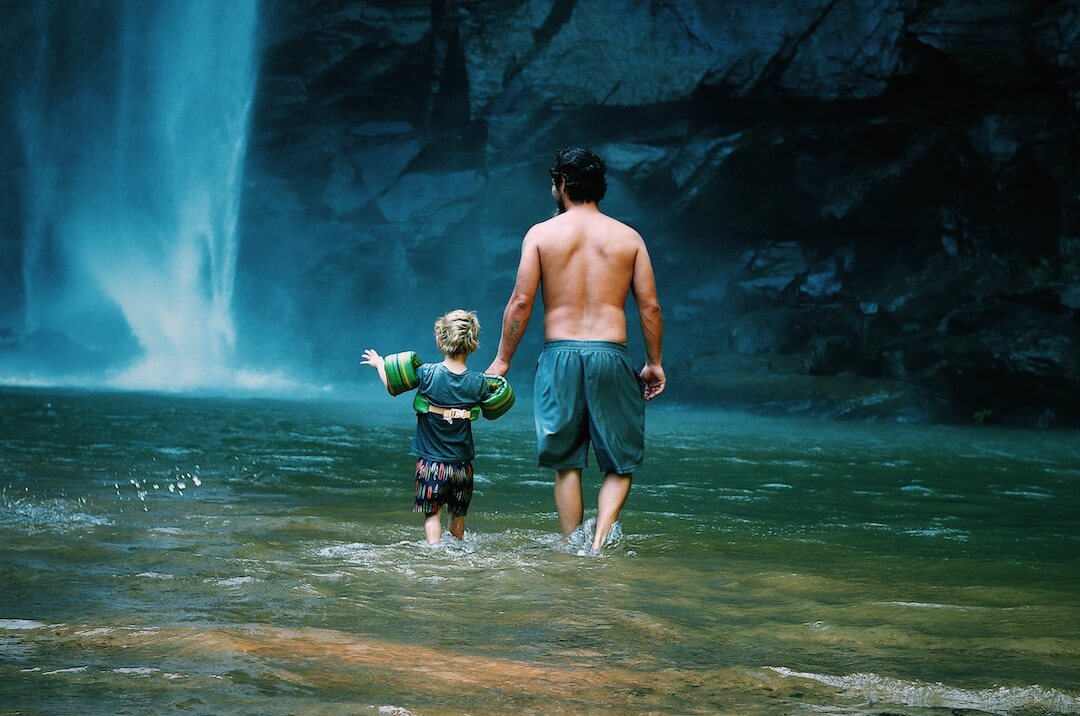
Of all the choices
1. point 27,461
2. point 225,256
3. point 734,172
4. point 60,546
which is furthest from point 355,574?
point 225,256

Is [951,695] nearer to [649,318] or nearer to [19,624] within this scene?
[19,624]

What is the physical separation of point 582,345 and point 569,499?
0.70 meters

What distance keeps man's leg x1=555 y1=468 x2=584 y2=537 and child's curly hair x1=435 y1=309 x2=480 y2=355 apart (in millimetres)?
710

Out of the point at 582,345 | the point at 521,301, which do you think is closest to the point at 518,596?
the point at 582,345

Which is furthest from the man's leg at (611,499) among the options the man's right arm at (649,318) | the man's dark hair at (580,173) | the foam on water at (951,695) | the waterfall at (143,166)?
the waterfall at (143,166)

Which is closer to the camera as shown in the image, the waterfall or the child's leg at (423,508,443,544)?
the child's leg at (423,508,443,544)

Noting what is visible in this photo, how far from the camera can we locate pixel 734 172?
885 inches

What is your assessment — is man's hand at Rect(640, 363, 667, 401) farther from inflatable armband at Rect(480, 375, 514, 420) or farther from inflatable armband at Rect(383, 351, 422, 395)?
inflatable armband at Rect(383, 351, 422, 395)

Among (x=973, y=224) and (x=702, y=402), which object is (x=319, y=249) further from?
(x=973, y=224)

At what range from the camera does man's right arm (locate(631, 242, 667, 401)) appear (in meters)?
4.95

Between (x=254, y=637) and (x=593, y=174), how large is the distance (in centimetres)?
292

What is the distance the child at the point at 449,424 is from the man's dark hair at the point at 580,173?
2.46 ft

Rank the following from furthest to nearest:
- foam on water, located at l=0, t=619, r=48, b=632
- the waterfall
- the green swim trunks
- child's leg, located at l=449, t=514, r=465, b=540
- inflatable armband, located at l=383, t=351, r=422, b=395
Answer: the waterfall, child's leg, located at l=449, t=514, r=465, b=540, the green swim trunks, inflatable armband, located at l=383, t=351, r=422, b=395, foam on water, located at l=0, t=619, r=48, b=632

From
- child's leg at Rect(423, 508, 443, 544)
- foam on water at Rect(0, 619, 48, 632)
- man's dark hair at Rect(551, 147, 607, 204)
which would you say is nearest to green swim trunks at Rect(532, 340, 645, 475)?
child's leg at Rect(423, 508, 443, 544)
